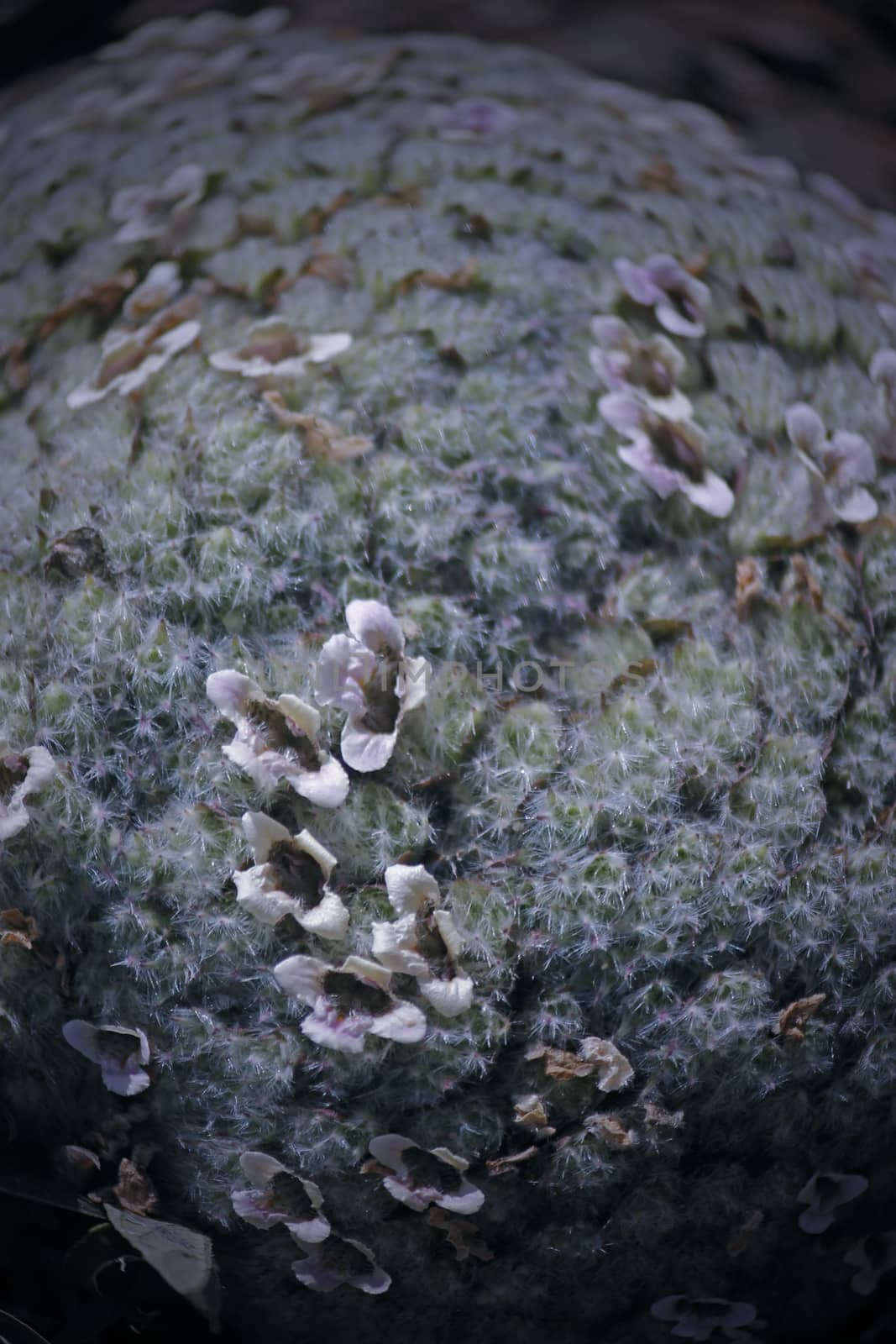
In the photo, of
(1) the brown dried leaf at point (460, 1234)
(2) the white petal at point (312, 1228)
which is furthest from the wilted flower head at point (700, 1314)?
(2) the white petal at point (312, 1228)

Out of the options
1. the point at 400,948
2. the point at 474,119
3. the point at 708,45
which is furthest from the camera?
the point at 708,45

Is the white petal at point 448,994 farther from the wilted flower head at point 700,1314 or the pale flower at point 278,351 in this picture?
the pale flower at point 278,351

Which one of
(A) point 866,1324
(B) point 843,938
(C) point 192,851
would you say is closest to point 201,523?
(C) point 192,851

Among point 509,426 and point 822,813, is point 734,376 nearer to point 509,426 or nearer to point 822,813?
point 509,426

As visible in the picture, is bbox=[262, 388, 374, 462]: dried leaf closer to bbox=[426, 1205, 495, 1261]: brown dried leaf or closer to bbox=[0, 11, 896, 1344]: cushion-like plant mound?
bbox=[0, 11, 896, 1344]: cushion-like plant mound

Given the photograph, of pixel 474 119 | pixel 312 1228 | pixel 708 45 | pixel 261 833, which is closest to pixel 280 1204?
pixel 312 1228

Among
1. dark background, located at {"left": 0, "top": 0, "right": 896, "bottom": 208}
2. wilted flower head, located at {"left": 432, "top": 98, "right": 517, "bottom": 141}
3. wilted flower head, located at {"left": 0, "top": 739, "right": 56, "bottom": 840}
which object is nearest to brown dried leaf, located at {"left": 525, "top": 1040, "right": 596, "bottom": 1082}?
wilted flower head, located at {"left": 0, "top": 739, "right": 56, "bottom": 840}

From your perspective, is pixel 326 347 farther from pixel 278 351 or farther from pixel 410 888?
pixel 410 888
